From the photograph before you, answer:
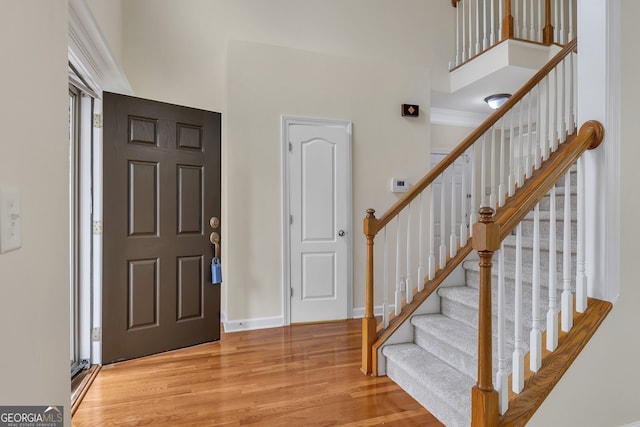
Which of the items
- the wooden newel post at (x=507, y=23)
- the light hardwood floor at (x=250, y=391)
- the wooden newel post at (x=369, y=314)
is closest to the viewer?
the light hardwood floor at (x=250, y=391)

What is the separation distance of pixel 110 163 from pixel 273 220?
1.48 metres

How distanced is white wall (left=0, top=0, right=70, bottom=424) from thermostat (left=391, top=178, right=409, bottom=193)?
3.12 metres

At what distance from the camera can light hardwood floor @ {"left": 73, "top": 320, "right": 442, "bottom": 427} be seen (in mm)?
1924

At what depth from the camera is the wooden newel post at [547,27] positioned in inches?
145

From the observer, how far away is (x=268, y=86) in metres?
3.49

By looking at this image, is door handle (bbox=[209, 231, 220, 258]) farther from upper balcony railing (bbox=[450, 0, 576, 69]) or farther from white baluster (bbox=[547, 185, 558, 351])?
upper balcony railing (bbox=[450, 0, 576, 69])

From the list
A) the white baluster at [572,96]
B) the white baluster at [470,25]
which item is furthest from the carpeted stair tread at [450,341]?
the white baluster at [470,25]

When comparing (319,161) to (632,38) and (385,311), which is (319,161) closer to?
(385,311)

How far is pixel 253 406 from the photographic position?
2047 mm

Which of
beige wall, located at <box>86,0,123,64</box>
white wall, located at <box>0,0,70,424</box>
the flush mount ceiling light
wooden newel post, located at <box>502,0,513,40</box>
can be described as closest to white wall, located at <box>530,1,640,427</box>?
wooden newel post, located at <box>502,0,513,40</box>

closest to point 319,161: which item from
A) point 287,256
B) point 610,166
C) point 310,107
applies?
point 310,107

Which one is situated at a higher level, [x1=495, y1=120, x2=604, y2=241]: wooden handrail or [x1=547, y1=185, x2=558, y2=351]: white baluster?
[x1=495, y1=120, x2=604, y2=241]: wooden handrail

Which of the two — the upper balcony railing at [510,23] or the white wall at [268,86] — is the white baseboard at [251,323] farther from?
the upper balcony railing at [510,23]

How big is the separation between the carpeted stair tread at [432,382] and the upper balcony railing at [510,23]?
3241 millimetres
